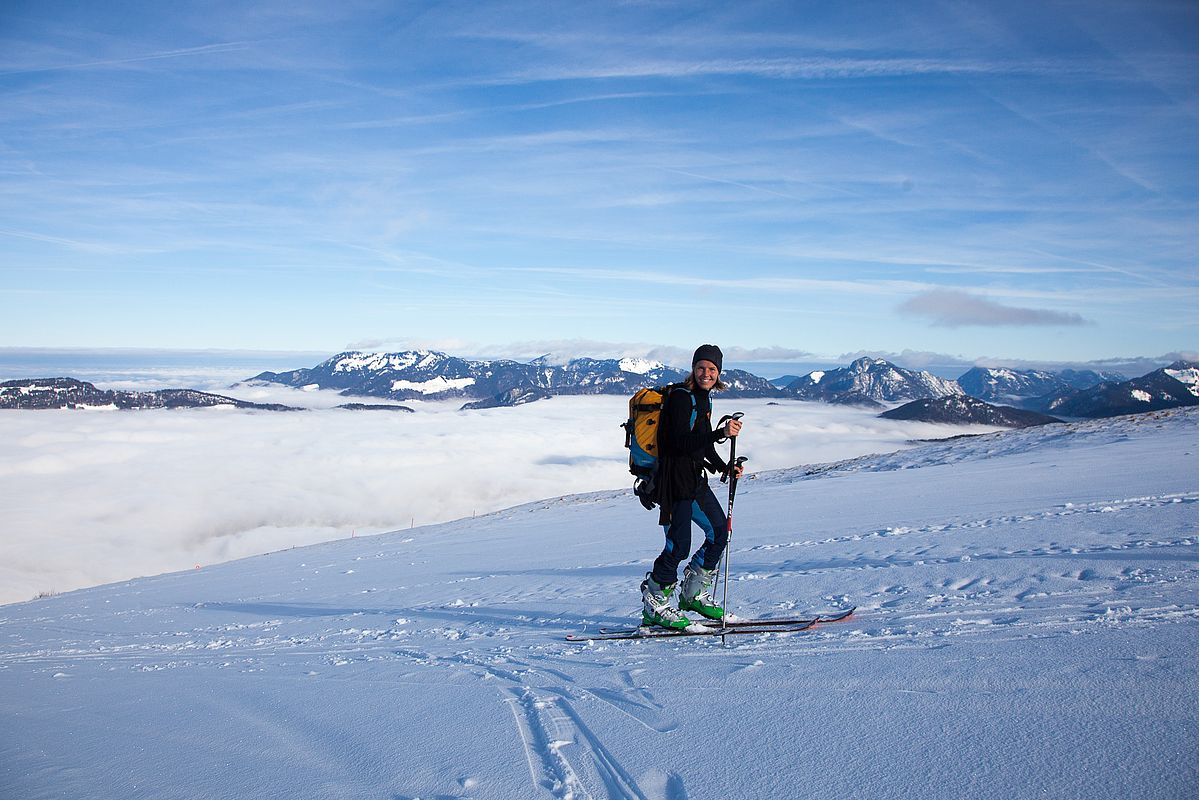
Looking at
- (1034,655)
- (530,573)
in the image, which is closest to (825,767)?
(1034,655)

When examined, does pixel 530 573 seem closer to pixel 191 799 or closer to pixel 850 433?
pixel 191 799

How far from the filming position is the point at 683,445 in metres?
6.09

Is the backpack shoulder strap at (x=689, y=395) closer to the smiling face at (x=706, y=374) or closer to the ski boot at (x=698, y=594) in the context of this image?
the smiling face at (x=706, y=374)

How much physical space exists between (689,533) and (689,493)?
47 cm

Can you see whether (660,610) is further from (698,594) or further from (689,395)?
(689,395)

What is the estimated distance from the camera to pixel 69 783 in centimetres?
410

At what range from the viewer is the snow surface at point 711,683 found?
3.44 metres

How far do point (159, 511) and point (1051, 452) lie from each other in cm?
20310

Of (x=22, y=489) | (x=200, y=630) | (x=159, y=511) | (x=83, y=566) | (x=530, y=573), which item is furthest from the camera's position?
(x=22, y=489)

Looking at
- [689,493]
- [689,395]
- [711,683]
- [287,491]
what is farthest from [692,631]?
[287,491]

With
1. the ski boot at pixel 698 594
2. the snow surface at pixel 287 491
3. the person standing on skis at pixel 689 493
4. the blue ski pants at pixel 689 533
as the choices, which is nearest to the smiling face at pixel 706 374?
the person standing on skis at pixel 689 493

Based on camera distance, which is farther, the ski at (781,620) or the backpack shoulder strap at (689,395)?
the ski at (781,620)

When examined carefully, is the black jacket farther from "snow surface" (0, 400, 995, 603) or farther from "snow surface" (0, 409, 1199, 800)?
"snow surface" (0, 400, 995, 603)

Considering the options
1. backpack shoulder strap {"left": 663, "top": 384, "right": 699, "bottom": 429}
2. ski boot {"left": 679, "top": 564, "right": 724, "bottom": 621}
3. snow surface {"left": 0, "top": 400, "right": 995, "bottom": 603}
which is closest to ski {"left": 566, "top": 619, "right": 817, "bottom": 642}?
ski boot {"left": 679, "top": 564, "right": 724, "bottom": 621}
